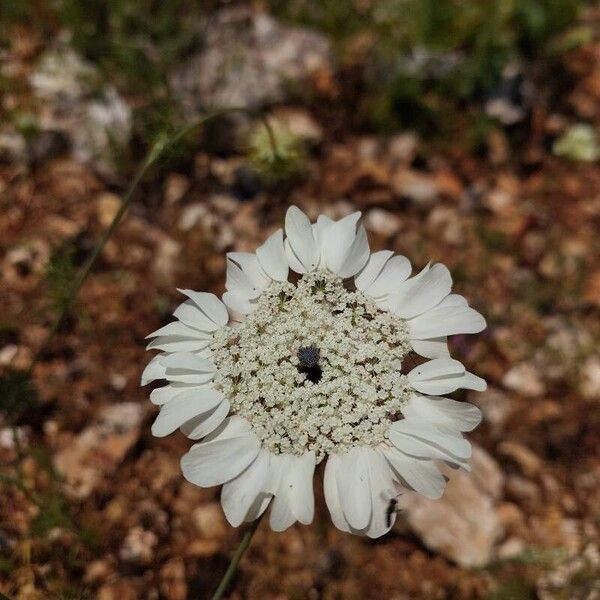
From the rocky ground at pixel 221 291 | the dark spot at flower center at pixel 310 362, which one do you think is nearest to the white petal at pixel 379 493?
the dark spot at flower center at pixel 310 362

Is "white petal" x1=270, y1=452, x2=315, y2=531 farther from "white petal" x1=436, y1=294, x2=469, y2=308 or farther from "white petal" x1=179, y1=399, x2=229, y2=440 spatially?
"white petal" x1=436, y1=294, x2=469, y2=308

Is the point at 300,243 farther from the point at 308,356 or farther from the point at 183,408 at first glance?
the point at 183,408

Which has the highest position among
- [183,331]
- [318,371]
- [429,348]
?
[429,348]

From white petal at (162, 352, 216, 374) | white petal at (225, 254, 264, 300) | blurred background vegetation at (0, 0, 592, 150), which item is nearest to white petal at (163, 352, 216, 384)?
white petal at (162, 352, 216, 374)

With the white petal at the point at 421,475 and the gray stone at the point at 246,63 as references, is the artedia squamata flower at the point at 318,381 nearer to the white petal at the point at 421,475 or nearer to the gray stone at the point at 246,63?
the white petal at the point at 421,475

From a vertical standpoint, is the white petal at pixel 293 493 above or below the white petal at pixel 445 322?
below

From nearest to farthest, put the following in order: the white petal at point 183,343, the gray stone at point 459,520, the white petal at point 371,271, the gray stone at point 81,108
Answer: the white petal at point 183,343 < the white petal at point 371,271 < the gray stone at point 459,520 < the gray stone at point 81,108

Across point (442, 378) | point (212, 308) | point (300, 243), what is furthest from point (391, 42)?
point (442, 378)
